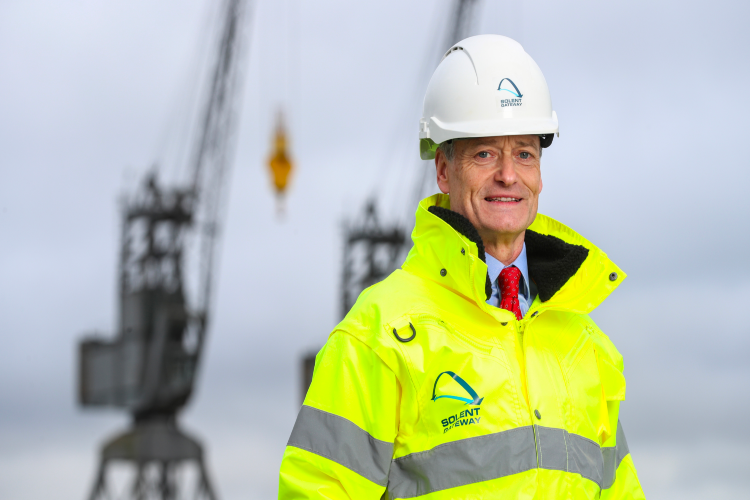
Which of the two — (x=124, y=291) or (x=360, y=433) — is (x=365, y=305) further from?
(x=124, y=291)

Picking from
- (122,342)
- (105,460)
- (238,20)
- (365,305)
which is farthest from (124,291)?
(365,305)

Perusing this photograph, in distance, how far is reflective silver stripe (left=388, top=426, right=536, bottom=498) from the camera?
266cm

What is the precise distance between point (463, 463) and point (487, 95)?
1.38 metres

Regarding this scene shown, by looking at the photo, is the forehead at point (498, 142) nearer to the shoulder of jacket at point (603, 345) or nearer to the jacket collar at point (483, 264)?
the jacket collar at point (483, 264)

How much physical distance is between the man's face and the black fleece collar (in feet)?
0.23

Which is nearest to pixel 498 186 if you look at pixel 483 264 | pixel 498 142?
pixel 498 142

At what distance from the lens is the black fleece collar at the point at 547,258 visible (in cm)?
297

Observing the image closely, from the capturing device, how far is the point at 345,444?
2652mm

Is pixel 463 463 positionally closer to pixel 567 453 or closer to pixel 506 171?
pixel 567 453

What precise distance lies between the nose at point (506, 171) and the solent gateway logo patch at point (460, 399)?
2.44 feet

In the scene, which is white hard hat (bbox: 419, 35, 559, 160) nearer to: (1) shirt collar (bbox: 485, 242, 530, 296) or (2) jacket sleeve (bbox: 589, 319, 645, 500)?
(1) shirt collar (bbox: 485, 242, 530, 296)

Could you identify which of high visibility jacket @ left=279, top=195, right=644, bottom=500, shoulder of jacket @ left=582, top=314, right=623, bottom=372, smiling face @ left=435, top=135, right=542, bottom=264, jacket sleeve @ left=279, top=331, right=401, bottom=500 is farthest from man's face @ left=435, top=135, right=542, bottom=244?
jacket sleeve @ left=279, top=331, right=401, bottom=500

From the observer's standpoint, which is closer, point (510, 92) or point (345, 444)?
point (345, 444)

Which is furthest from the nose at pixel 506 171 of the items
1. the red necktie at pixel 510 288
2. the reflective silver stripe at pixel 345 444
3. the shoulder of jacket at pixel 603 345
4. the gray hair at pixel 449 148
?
the reflective silver stripe at pixel 345 444
